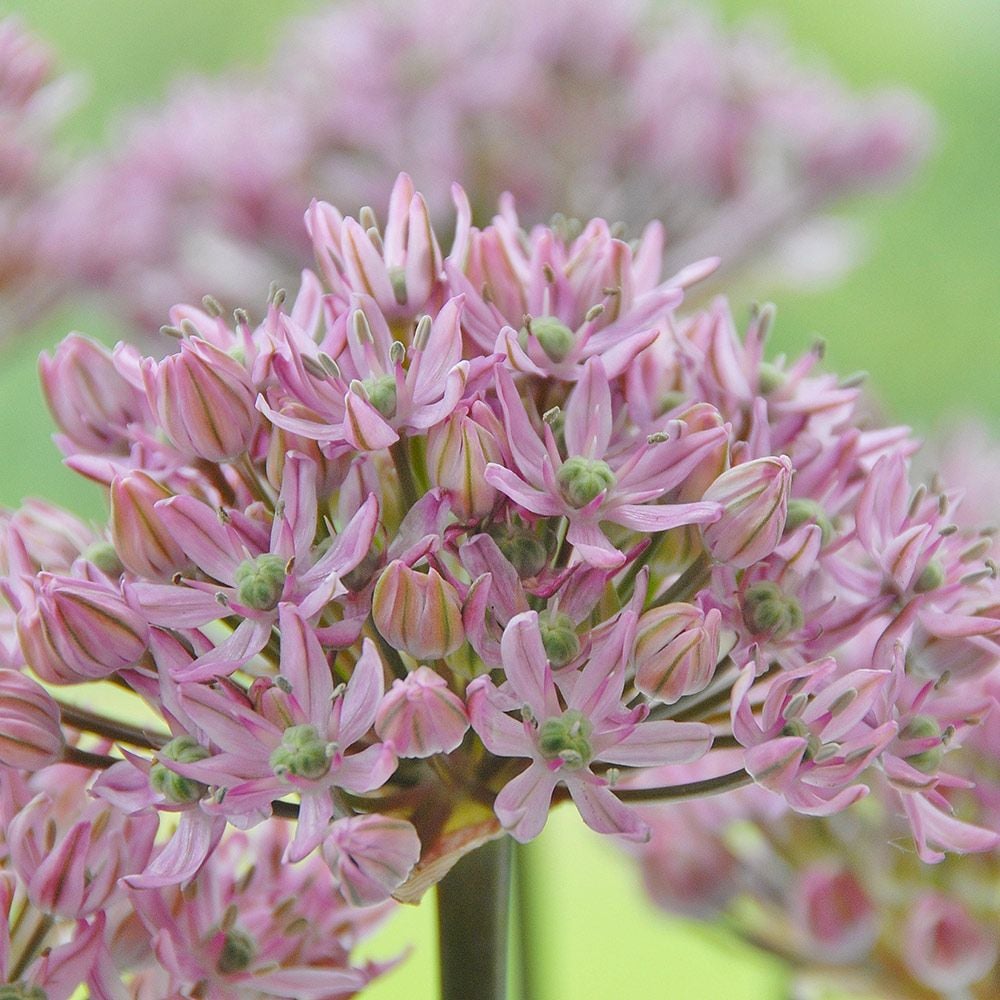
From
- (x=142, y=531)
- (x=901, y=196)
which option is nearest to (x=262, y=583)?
(x=142, y=531)

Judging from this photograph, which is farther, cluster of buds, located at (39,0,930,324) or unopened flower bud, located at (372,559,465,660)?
cluster of buds, located at (39,0,930,324)

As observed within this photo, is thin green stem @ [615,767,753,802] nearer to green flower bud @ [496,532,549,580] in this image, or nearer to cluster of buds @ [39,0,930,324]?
green flower bud @ [496,532,549,580]

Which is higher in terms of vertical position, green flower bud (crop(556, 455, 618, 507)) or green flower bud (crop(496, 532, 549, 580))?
green flower bud (crop(556, 455, 618, 507))

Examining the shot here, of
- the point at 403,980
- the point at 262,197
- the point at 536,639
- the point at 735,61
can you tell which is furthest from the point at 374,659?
the point at 735,61

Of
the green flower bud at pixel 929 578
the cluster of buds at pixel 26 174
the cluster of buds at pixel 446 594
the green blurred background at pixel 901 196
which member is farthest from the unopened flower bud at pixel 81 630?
the green blurred background at pixel 901 196

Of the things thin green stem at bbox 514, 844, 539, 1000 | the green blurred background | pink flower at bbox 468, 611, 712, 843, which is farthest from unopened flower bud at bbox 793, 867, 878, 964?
the green blurred background

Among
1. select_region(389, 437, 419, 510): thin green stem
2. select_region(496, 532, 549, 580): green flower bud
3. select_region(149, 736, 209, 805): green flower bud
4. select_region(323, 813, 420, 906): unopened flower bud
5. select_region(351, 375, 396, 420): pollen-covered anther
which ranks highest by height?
select_region(351, 375, 396, 420): pollen-covered anther

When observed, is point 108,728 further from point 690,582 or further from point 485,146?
point 485,146
